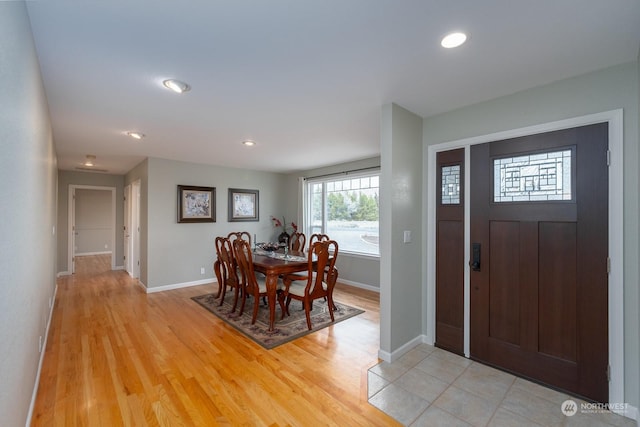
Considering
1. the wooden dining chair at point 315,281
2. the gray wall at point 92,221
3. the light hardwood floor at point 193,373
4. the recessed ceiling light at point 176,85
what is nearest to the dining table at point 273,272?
the wooden dining chair at point 315,281

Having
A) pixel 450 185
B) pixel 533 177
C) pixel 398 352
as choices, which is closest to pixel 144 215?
pixel 398 352

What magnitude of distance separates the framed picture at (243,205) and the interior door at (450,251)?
438cm

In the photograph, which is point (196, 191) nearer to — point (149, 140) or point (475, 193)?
point (149, 140)

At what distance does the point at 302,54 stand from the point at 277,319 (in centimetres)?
303

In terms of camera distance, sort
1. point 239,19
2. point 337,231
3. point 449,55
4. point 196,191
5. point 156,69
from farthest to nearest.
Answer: point 337,231 < point 196,191 < point 156,69 < point 449,55 < point 239,19

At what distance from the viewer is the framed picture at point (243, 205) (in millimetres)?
5945

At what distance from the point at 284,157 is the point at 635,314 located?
177 inches

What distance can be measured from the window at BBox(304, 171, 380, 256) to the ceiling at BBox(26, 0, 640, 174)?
2223 mm

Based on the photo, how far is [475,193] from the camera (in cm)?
259

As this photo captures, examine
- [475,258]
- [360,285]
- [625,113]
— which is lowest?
[360,285]

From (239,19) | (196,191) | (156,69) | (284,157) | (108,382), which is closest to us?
(239,19)

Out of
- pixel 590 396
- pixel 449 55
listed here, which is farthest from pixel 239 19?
pixel 590 396

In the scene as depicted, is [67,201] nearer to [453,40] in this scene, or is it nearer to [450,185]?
[450,185]

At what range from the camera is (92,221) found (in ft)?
31.0
